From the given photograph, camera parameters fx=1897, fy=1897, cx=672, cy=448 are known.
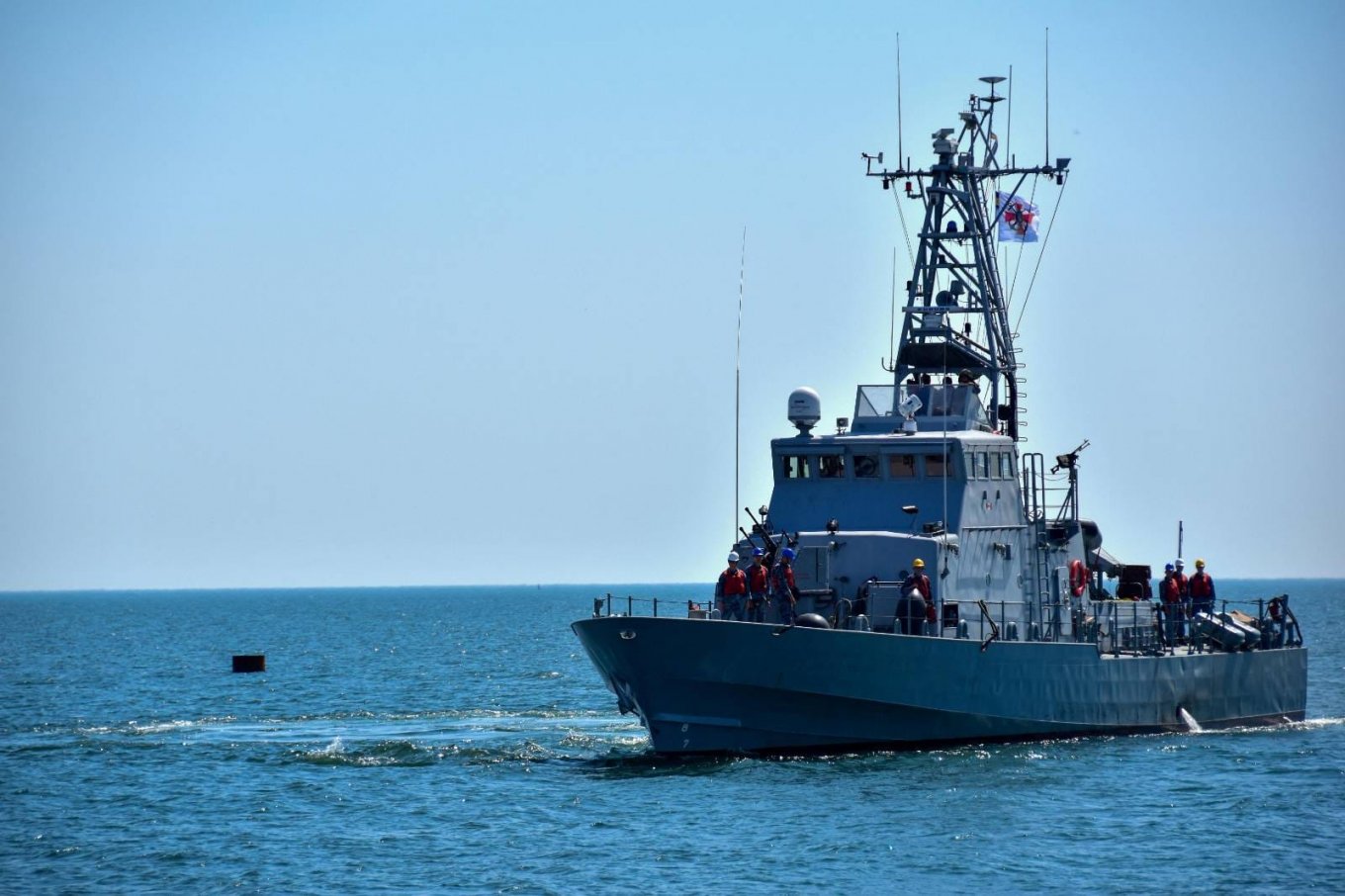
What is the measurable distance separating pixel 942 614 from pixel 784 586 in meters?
2.70

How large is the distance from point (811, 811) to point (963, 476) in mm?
8498

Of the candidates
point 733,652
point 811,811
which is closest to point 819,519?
point 733,652

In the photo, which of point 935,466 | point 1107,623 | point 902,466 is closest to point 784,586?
point 902,466

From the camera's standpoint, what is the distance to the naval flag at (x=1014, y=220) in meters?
36.9

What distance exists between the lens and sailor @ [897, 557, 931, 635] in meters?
30.7

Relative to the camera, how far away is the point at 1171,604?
38.3 metres

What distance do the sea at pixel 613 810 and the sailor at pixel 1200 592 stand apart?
2783mm

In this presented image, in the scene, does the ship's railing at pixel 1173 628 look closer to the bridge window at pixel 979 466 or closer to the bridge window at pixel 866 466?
the bridge window at pixel 979 466

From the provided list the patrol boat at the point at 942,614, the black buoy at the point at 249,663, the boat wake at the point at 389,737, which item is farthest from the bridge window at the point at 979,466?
the black buoy at the point at 249,663

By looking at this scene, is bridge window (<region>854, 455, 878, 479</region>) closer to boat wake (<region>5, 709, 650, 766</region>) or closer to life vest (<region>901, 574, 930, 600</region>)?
life vest (<region>901, 574, 930, 600</region>)

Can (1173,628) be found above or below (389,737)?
above

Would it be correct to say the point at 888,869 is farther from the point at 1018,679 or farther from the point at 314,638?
the point at 314,638

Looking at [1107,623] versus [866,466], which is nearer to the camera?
[866,466]

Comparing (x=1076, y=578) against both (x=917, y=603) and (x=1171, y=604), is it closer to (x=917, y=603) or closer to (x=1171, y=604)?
(x=1171, y=604)
